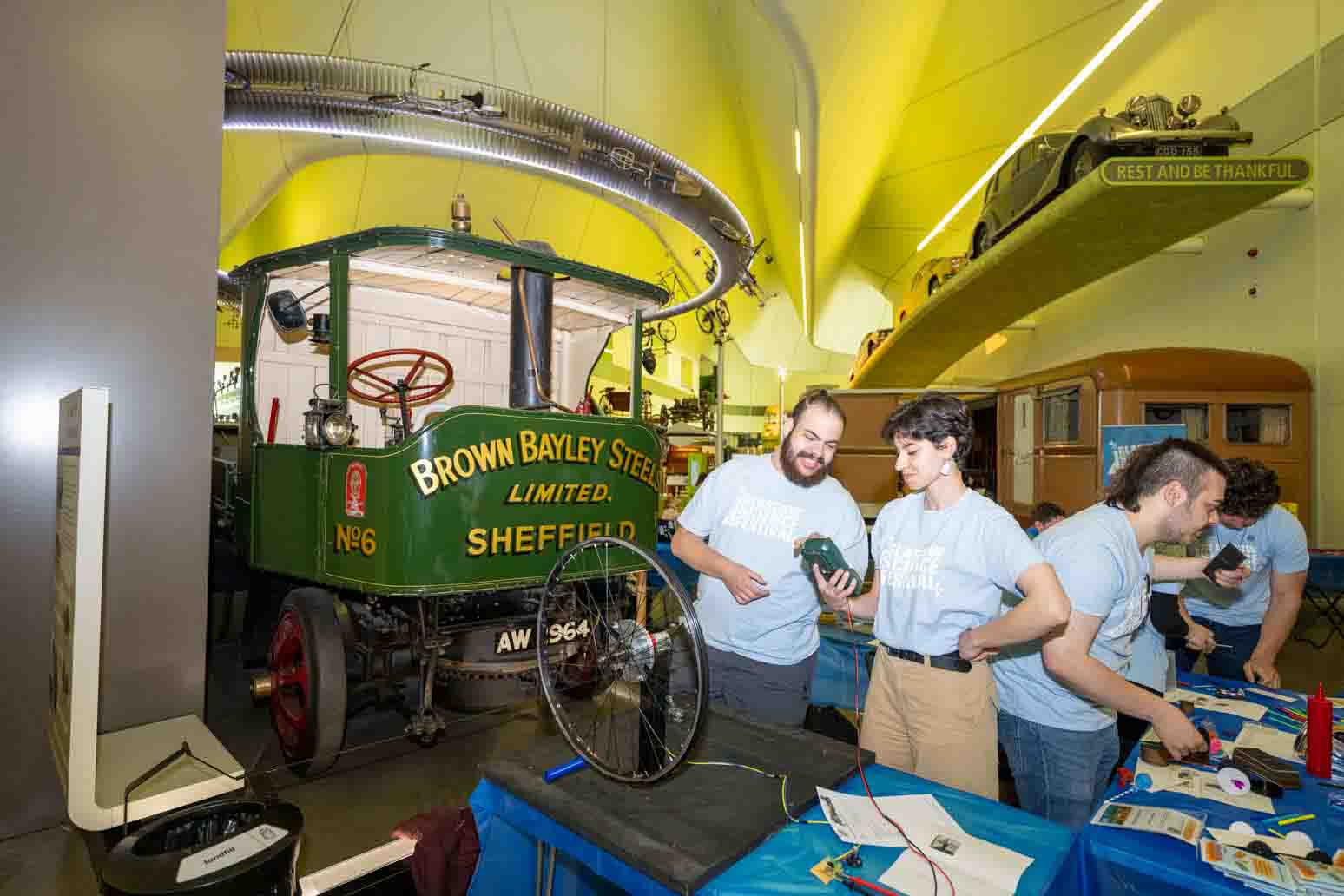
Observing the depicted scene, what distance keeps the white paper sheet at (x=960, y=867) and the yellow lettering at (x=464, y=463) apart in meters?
3.28

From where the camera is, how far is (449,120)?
780 centimetres

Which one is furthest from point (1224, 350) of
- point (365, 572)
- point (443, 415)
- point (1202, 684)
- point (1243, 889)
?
point (365, 572)

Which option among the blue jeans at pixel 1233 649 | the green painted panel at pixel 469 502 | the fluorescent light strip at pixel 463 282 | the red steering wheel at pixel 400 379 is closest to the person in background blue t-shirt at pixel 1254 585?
the blue jeans at pixel 1233 649

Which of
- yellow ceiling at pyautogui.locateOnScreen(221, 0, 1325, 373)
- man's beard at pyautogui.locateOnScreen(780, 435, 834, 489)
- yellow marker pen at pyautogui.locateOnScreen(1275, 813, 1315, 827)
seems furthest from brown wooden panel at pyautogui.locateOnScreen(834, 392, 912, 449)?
yellow marker pen at pyautogui.locateOnScreen(1275, 813, 1315, 827)

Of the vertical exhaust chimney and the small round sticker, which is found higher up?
the vertical exhaust chimney

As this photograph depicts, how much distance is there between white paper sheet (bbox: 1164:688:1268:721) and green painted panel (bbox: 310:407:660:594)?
3.10m

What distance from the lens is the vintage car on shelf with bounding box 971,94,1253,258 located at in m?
5.54

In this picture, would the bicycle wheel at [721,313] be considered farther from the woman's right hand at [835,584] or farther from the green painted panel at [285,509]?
the woman's right hand at [835,584]

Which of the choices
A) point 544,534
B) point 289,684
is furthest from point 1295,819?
point 289,684

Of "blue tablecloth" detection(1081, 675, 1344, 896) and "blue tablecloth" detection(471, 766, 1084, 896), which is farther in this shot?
"blue tablecloth" detection(1081, 675, 1344, 896)

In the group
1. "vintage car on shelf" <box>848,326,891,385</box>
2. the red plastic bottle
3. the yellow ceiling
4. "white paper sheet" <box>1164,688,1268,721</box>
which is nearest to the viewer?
the red plastic bottle

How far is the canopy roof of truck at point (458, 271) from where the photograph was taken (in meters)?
4.39

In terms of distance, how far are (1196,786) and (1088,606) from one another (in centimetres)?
74

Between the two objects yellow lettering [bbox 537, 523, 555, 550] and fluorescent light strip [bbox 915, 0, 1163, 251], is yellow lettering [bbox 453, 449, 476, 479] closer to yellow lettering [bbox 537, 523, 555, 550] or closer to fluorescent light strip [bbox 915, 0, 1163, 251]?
yellow lettering [bbox 537, 523, 555, 550]
